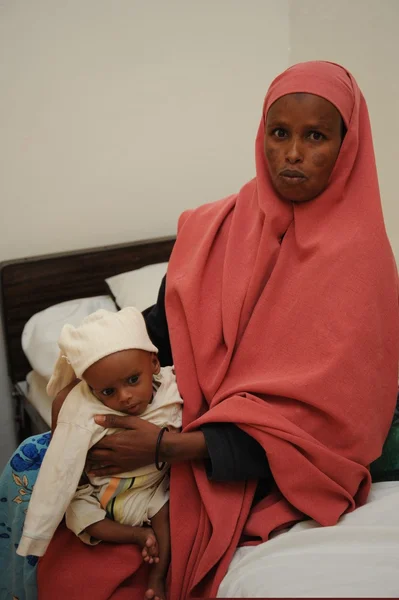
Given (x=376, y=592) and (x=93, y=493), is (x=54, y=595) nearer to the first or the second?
(x=93, y=493)

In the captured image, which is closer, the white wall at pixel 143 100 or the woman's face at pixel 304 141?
the woman's face at pixel 304 141

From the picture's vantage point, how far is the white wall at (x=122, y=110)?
2.17 meters

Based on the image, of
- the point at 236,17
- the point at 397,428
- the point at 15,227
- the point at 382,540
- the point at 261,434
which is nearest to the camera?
the point at 382,540

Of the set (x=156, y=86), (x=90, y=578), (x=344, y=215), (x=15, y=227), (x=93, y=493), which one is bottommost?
(x=90, y=578)

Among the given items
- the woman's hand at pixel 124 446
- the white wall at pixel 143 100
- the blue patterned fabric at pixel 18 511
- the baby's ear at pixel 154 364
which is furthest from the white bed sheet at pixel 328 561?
the white wall at pixel 143 100

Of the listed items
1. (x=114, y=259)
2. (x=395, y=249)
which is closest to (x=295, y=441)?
(x=114, y=259)

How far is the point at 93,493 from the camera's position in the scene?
134 cm

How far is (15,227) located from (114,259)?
376 millimetres

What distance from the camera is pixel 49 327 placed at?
2162 mm

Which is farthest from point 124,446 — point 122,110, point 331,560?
point 122,110

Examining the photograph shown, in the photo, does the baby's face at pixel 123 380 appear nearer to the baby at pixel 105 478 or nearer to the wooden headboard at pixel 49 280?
the baby at pixel 105 478

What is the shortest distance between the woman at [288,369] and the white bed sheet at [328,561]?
0.05 m

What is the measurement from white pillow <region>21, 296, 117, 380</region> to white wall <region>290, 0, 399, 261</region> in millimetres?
1181

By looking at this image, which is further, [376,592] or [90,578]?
[90,578]
